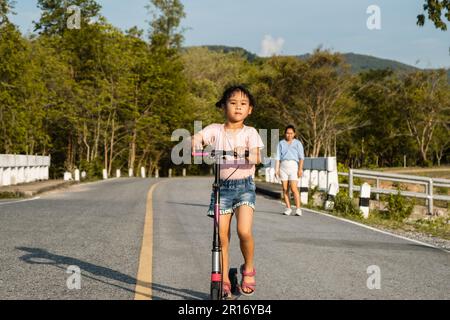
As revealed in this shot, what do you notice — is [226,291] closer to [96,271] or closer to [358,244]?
[96,271]

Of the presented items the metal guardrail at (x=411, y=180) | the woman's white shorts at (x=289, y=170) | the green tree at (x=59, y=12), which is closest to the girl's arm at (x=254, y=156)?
the woman's white shorts at (x=289, y=170)

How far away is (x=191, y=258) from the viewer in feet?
23.5

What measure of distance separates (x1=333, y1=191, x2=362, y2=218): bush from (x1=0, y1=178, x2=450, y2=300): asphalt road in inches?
101

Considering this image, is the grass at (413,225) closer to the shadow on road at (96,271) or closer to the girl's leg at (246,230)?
the girl's leg at (246,230)

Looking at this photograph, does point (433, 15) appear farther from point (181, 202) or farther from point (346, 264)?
point (346, 264)

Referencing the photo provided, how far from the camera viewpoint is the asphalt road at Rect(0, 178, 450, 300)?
18.1 ft

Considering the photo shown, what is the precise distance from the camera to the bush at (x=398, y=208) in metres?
15.2

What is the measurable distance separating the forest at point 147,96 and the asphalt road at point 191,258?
982 inches

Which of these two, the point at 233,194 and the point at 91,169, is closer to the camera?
the point at 233,194

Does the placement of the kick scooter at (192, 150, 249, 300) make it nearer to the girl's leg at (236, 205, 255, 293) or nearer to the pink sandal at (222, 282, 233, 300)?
the pink sandal at (222, 282, 233, 300)

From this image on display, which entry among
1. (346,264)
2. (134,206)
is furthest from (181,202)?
(346,264)

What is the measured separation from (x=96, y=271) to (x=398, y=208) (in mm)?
10634

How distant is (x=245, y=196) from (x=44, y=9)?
56.1m

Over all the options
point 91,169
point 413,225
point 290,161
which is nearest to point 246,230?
point 290,161
